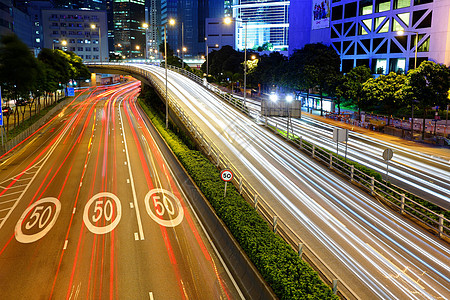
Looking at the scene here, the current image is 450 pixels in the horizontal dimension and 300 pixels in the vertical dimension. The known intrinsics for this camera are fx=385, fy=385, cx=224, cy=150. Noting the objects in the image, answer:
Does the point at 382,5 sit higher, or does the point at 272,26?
the point at 272,26

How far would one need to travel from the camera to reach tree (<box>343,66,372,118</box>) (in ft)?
181

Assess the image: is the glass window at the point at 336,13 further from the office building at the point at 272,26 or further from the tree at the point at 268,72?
the office building at the point at 272,26

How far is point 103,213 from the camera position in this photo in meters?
21.9

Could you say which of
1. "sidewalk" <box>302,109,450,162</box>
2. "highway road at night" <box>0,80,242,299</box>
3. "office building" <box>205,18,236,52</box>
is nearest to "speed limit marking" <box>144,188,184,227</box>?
"highway road at night" <box>0,80,242,299</box>

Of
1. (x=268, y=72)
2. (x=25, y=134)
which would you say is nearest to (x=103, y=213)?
(x=25, y=134)

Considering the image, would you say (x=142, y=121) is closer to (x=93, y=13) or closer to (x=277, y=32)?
(x=93, y=13)

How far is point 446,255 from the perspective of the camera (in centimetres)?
1578

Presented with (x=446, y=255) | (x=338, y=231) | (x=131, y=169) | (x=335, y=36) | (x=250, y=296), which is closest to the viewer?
(x=250, y=296)

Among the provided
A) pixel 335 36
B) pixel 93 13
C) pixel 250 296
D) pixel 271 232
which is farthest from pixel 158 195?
pixel 93 13

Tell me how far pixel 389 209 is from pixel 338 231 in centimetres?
432

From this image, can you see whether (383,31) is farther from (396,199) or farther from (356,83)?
(396,199)

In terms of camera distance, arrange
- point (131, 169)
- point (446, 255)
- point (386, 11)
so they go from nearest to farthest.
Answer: point (446, 255) < point (131, 169) < point (386, 11)

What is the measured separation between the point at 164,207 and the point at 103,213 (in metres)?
3.48

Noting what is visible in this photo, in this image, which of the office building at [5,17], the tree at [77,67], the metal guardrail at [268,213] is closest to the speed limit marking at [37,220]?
the metal guardrail at [268,213]
